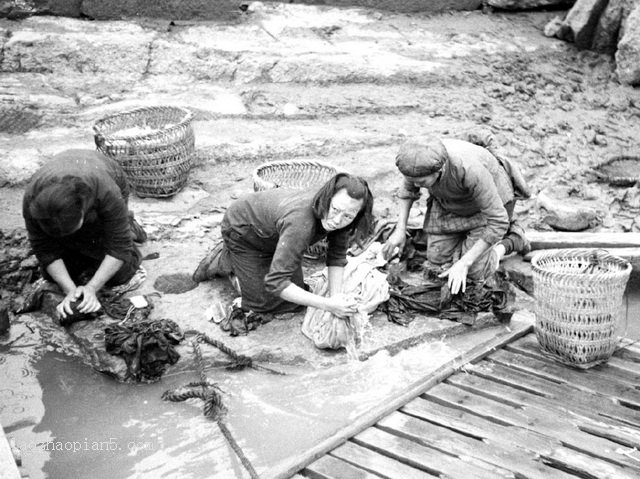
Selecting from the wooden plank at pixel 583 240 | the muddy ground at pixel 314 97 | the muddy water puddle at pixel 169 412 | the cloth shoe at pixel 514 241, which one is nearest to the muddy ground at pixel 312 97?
the muddy ground at pixel 314 97

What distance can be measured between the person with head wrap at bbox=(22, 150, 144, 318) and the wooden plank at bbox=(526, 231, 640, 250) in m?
3.06

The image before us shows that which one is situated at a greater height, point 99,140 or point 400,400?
point 99,140

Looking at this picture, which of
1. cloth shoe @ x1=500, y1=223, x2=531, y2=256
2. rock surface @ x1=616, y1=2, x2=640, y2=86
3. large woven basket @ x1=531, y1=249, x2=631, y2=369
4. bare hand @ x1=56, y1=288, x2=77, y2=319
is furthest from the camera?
rock surface @ x1=616, y1=2, x2=640, y2=86

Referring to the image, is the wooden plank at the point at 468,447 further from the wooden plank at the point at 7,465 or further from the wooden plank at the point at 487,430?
the wooden plank at the point at 7,465

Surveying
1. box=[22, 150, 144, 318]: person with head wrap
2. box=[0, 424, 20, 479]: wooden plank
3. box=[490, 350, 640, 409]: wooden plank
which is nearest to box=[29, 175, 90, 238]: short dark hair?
box=[22, 150, 144, 318]: person with head wrap

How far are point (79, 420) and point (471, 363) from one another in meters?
2.18

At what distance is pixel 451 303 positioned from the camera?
5.02 meters

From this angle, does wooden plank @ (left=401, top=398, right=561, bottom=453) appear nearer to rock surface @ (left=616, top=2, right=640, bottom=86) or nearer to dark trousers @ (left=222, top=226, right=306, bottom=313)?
dark trousers @ (left=222, top=226, right=306, bottom=313)

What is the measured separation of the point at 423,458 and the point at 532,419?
2.21ft

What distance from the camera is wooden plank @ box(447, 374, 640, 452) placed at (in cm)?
363

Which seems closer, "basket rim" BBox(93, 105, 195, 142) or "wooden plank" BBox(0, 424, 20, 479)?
"wooden plank" BBox(0, 424, 20, 479)

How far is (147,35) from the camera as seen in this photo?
27.1ft

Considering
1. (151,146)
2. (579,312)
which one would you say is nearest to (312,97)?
(151,146)

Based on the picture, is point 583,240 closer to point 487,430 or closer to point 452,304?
point 452,304
